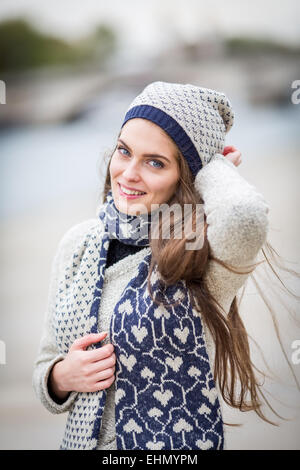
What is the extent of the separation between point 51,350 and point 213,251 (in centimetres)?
52

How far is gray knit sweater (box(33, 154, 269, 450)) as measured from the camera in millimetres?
997

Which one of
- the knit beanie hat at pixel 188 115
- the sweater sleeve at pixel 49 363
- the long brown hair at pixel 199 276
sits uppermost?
the knit beanie hat at pixel 188 115

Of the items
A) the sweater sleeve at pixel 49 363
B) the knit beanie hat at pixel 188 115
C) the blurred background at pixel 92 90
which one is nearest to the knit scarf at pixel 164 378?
the sweater sleeve at pixel 49 363

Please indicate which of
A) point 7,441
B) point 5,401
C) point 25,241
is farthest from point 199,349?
point 25,241

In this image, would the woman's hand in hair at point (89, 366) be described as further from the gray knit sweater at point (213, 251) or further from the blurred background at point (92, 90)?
the blurred background at point (92, 90)

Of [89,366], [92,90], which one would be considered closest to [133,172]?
[89,366]

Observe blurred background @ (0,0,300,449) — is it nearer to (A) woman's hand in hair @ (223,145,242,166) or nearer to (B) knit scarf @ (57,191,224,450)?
(A) woman's hand in hair @ (223,145,242,166)

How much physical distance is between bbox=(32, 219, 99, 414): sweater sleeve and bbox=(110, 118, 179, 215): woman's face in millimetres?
218

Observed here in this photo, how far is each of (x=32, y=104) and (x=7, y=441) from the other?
2193 millimetres

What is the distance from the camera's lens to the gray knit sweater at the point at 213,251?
997mm

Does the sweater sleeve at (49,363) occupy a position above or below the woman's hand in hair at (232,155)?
below

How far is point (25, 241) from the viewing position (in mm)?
3637

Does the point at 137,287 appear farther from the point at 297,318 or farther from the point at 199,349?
the point at 297,318

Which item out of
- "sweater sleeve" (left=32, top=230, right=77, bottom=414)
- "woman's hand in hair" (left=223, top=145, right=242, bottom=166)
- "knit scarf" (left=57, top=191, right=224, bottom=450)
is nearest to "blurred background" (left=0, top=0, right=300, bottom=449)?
"sweater sleeve" (left=32, top=230, right=77, bottom=414)
